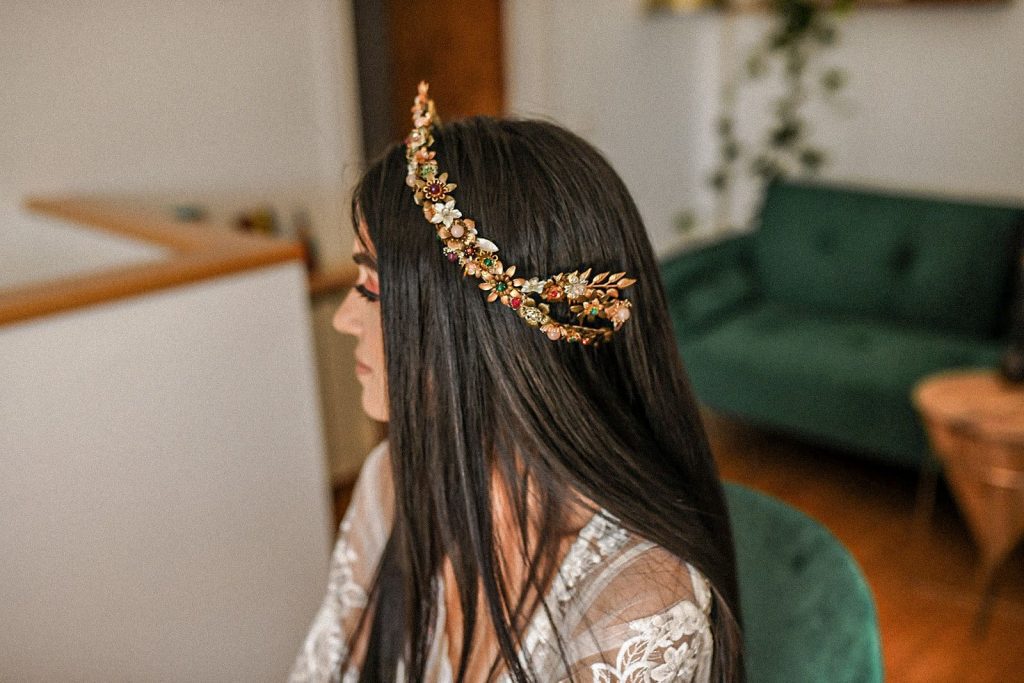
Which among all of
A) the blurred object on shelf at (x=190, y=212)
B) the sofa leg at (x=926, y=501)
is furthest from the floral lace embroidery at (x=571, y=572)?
the blurred object on shelf at (x=190, y=212)

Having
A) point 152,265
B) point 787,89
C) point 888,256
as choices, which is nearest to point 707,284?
point 888,256

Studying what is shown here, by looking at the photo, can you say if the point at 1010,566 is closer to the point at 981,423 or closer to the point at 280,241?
the point at 981,423

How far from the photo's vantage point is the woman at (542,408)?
36.4 inches

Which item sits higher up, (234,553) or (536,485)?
(536,485)

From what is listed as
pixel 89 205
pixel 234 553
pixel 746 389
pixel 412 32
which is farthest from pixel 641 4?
pixel 234 553

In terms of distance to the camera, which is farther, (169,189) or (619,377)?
(169,189)

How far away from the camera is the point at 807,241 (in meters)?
3.35

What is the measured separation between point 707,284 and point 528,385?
246cm

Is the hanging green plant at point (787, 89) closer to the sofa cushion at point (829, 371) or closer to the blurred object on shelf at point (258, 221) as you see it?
the sofa cushion at point (829, 371)

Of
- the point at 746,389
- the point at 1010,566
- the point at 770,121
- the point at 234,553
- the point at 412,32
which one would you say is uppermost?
the point at 412,32

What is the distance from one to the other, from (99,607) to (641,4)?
12.7 feet

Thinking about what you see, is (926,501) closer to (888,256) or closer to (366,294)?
(888,256)

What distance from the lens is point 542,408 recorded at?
0.95 m

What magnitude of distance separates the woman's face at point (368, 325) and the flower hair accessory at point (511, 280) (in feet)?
0.41
